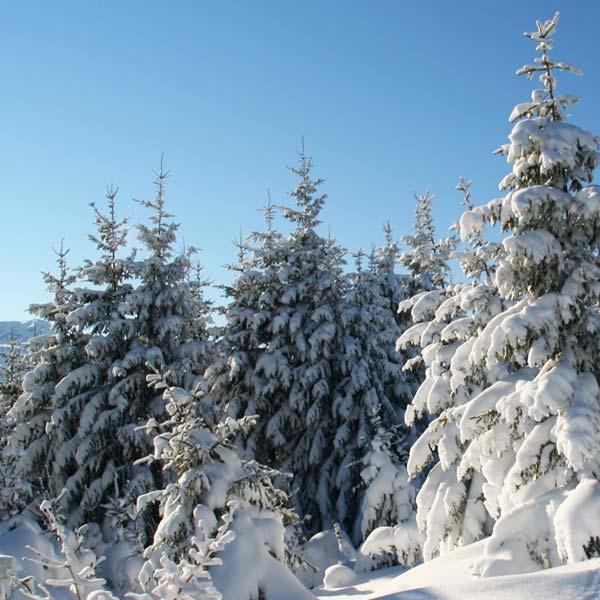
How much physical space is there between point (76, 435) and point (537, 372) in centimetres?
1498

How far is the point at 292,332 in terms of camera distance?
68.8 feet

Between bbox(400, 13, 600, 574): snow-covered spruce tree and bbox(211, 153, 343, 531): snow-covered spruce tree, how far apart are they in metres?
11.5

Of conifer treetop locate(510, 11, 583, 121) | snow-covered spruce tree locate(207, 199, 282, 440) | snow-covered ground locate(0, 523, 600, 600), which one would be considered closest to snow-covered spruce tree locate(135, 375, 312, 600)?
snow-covered ground locate(0, 523, 600, 600)

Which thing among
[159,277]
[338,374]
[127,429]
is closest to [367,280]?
[338,374]

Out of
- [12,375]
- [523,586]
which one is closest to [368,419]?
[523,586]

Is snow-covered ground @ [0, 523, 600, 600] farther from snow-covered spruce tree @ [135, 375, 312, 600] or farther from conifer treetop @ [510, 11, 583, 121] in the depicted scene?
conifer treetop @ [510, 11, 583, 121]

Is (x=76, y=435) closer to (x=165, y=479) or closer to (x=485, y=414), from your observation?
(x=165, y=479)

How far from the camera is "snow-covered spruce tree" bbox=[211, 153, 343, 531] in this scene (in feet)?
67.6

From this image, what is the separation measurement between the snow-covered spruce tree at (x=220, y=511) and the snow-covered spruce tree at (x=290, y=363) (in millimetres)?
10535

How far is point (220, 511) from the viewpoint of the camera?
358 inches

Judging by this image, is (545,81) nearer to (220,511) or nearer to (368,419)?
(220,511)

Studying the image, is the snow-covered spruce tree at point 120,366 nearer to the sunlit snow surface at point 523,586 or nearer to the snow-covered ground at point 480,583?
the snow-covered ground at point 480,583

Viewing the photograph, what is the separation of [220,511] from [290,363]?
1282cm

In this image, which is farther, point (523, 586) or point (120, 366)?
point (120, 366)
